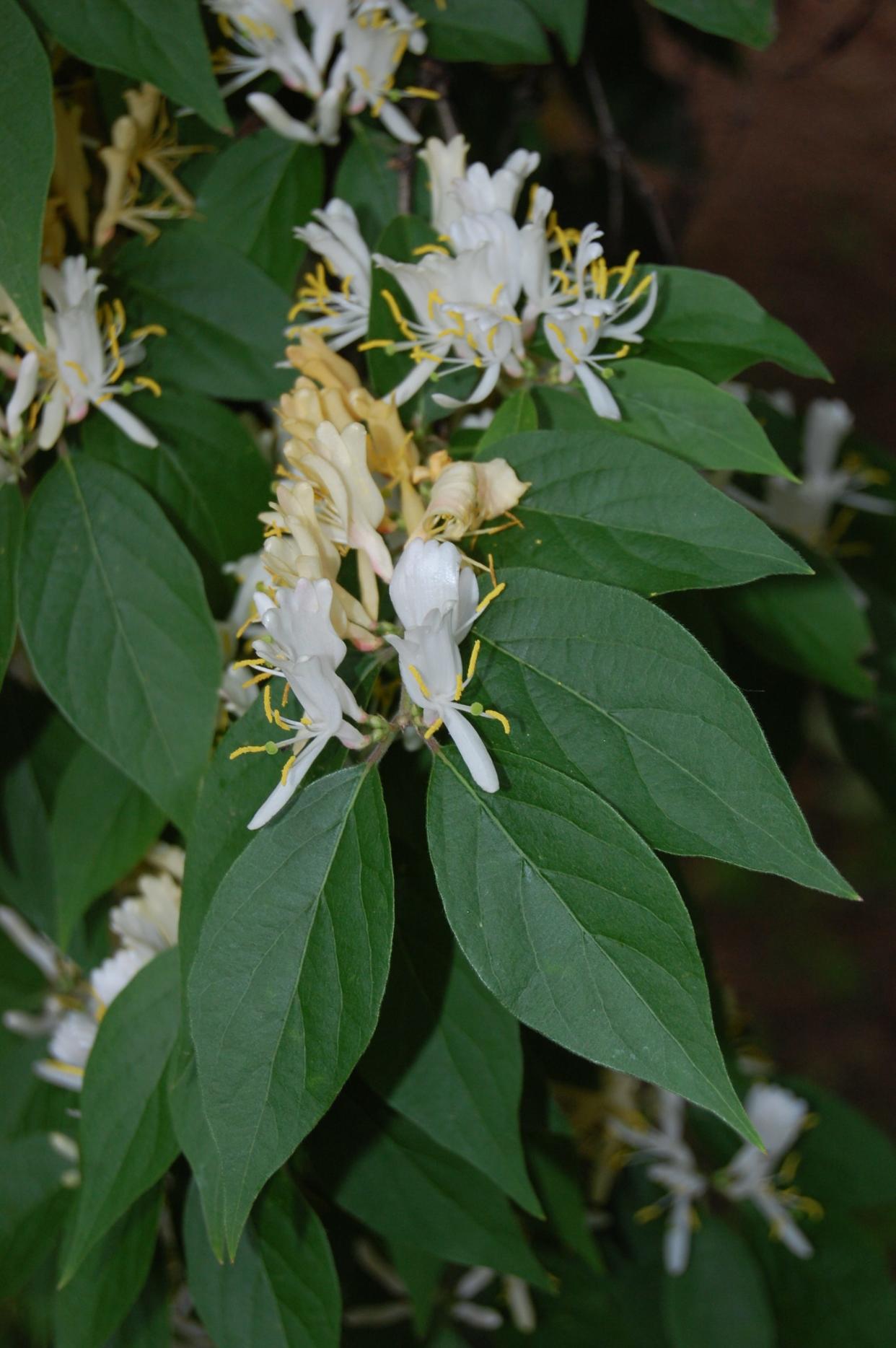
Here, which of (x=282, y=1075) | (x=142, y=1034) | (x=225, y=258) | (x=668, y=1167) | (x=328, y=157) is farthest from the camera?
(x=668, y=1167)

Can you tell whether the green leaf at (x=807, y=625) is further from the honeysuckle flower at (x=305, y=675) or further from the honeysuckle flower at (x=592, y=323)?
the honeysuckle flower at (x=305, y=675)

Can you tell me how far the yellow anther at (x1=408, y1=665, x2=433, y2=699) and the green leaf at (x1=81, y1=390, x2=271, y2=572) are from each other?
0.31 metres

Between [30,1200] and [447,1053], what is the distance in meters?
0.40

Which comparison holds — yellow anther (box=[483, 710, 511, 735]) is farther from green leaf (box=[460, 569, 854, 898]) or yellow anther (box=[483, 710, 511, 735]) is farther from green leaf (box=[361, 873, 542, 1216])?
green leaf (box=[361, 873, 542, 1216])

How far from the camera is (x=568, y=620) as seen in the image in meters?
0.58

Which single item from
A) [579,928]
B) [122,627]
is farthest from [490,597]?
[122,627]

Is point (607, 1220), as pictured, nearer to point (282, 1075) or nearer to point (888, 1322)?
point (888, 1322)

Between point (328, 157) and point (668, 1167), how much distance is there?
1039mm

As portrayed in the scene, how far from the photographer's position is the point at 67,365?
30.7 inches

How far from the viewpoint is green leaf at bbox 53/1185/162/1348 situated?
2.55ft

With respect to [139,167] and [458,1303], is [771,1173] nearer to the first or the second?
[458,1303]

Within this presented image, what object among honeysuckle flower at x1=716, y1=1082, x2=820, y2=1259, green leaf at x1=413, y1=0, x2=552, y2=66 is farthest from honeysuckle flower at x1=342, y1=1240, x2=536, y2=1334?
green leaf at x1=413, y1=0, x2=552, y2=66

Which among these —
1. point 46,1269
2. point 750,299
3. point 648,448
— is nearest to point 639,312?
point 750,299

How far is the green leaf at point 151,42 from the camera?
2.42 ft
